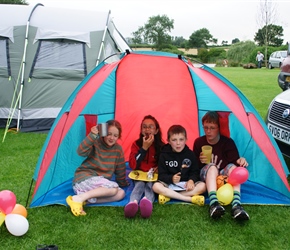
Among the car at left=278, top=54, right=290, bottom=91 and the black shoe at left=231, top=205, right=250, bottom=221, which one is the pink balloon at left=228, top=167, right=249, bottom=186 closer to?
the black shoe at left=231, top=205, right=250, bottom=221

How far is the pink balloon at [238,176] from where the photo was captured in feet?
11.1

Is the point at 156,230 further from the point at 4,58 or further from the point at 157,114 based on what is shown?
the point at 4,58

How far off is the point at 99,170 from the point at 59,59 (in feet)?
11.8

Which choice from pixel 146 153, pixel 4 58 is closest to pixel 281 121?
pixel 146 153

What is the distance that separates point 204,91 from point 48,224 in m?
2.32

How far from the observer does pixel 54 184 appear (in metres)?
3.78

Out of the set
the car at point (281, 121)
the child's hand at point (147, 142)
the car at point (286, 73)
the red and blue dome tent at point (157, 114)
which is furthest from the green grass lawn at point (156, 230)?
the car at point (286, 73)

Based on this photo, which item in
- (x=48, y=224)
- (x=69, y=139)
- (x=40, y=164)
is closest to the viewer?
(x=48, y=224)

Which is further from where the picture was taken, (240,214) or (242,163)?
(242,163)

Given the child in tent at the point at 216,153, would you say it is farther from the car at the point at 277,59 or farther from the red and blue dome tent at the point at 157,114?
the car at the point at 277,59

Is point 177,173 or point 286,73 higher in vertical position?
point 286,73

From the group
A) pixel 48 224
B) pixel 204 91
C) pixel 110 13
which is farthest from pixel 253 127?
pixel 110 13

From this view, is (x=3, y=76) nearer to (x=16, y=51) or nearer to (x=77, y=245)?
(x=16, y=51)

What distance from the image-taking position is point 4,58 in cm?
678
